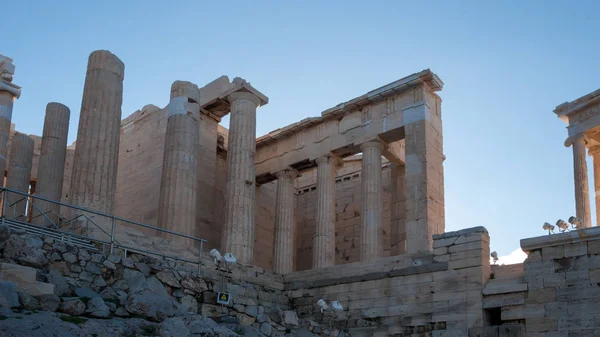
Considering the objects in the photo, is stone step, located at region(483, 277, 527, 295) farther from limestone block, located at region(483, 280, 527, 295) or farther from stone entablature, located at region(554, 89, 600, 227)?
stone entablature, located at region(554, 89, 600, 227)

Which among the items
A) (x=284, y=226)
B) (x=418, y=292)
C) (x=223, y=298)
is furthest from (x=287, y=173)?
(x=223, y=298)

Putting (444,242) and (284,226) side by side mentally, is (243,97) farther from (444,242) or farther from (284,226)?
(444,242)

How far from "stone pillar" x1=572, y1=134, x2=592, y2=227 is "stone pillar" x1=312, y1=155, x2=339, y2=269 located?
10.7m

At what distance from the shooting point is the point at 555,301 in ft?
69.4

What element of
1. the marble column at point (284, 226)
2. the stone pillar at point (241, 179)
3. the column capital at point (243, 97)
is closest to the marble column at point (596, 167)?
the marble column at point (284, 226)

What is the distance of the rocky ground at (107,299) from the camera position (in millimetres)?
14430

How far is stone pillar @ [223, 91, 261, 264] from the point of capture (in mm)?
31359

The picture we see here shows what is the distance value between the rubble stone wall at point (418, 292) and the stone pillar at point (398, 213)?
778 centimetres

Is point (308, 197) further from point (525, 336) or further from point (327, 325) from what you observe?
point (525, 336)

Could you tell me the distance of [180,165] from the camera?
30.9 meters

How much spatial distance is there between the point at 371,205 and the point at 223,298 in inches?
505

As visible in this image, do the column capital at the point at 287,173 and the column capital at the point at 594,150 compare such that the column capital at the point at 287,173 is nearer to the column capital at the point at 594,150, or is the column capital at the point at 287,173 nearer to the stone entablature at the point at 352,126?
the stone entablature at the point at 352,126

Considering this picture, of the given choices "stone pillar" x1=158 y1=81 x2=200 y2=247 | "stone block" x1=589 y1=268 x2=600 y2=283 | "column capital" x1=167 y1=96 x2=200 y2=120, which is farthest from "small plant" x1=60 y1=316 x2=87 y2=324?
"column capital" x1=167 y1=96 x2=200 y2=120

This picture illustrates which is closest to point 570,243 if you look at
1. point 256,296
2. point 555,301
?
point 555,301
